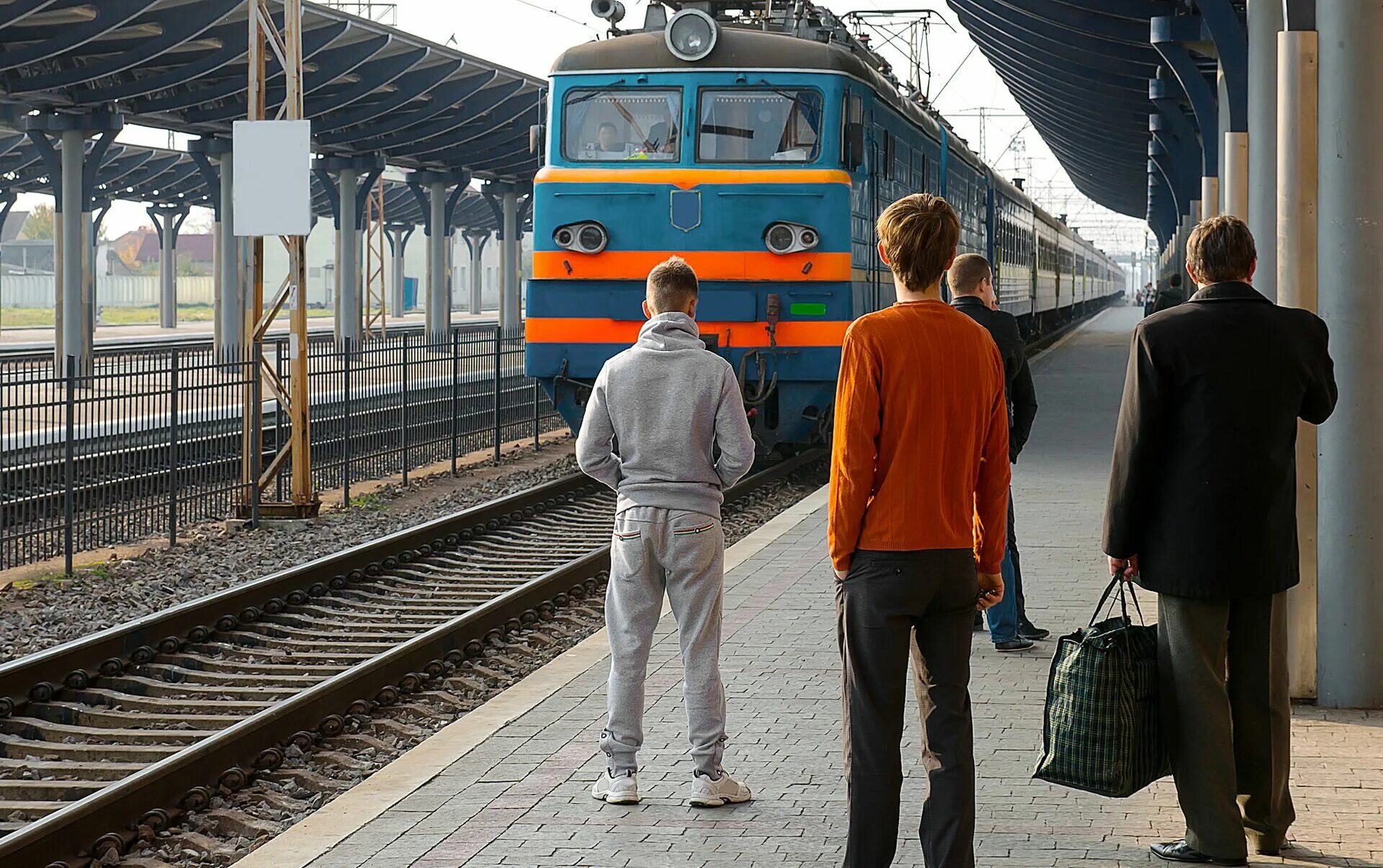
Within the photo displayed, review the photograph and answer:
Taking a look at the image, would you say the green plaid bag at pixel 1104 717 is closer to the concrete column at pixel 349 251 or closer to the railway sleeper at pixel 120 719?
the railway sleeper at pixel 120 719

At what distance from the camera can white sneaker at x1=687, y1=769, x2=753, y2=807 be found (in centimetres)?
549

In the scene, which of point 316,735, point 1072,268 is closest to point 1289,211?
point 316,735

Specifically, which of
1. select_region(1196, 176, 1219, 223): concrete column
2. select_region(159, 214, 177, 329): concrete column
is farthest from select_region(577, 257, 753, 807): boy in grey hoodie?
select_region(159, 214, 177, 329): concrete column

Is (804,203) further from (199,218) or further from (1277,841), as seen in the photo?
(199,218)

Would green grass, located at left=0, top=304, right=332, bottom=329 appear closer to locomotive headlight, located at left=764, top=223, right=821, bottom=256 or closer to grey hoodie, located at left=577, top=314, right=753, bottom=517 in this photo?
locomotive headlight, located at left=764, top=223, right=821, bottom=256

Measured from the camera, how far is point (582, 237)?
14.1m

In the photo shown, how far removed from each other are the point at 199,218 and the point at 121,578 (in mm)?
104933

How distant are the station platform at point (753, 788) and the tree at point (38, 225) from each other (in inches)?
4653

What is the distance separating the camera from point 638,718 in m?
5.62

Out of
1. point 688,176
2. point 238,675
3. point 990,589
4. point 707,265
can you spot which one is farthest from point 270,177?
point 990,589

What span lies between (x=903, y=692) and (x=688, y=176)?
393 inches

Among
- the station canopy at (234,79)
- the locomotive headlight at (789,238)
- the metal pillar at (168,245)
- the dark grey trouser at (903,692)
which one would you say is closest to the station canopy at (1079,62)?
the station canopy at (234,79)

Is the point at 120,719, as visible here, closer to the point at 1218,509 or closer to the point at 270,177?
the point at 1218,509

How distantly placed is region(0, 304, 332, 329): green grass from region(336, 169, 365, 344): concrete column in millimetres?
28156
